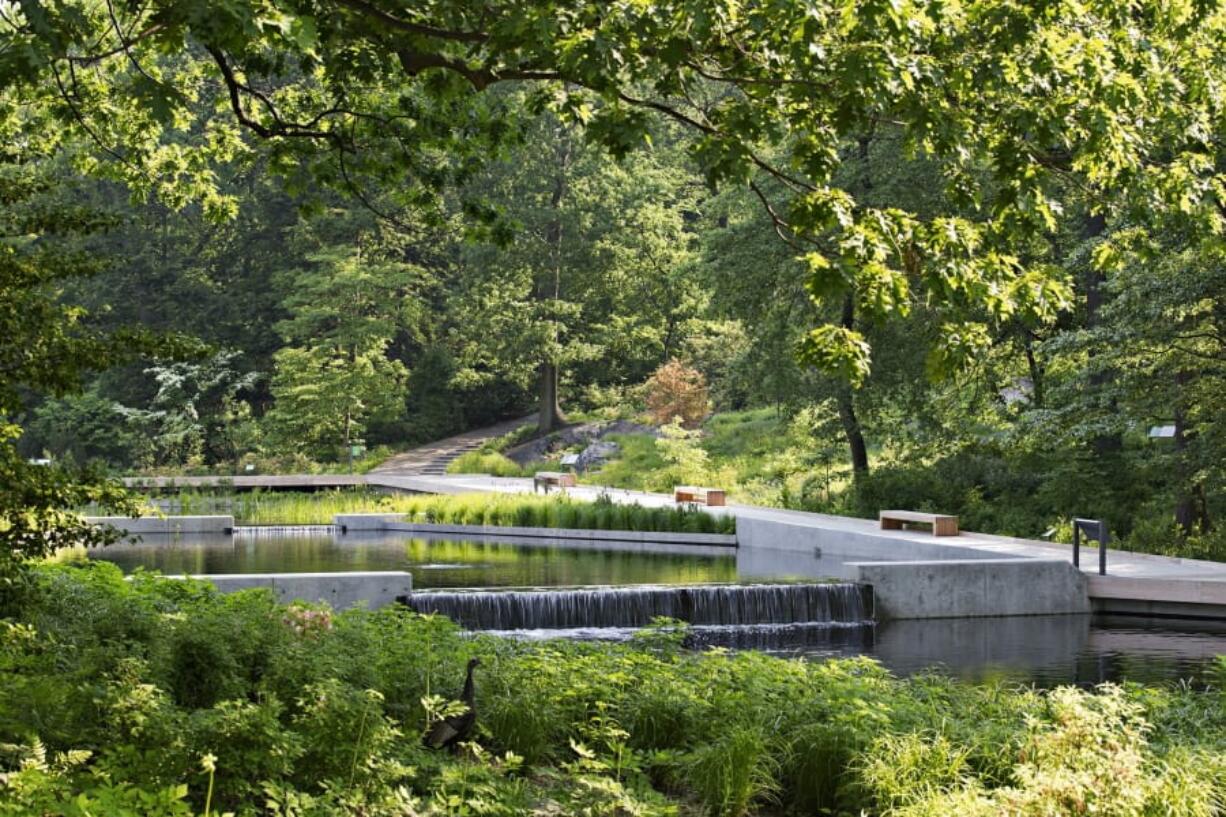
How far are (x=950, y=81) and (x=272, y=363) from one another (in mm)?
38391

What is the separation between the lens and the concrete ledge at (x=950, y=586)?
16.0 meters

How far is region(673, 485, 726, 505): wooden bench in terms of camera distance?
24.8 metres

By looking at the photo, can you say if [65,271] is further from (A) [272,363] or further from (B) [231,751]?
(A) [272,363]

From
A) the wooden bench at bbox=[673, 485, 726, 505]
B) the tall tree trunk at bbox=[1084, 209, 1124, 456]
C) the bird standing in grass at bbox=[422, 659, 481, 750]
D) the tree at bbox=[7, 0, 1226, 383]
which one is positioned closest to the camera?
the bird standing in grass at bbox=[422, 659, 481, 750]

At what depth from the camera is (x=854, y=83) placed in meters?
6.90

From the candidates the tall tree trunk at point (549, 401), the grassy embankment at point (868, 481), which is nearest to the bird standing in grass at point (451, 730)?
the grassy embankment at point (868, 481)

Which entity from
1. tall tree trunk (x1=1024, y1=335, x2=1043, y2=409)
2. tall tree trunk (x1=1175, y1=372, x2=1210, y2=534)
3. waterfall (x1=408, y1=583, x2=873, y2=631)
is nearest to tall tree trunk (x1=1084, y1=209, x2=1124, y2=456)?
tall tree trunk (x1=1024, y1=335, x2=1043, y2=409)

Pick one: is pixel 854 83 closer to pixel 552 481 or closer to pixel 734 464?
pixel 552 481

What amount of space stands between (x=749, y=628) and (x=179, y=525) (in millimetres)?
14145

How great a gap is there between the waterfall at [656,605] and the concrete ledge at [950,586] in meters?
0.24

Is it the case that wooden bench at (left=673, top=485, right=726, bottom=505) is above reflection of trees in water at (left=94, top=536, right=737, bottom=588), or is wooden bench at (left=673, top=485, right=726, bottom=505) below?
above

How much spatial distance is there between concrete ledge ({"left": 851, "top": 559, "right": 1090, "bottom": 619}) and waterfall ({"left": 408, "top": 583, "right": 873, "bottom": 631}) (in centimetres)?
24

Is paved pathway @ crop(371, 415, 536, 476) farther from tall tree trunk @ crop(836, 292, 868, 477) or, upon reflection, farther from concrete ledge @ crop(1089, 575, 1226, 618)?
concrete ledge @ crop(1089, 575, 1226, 618)

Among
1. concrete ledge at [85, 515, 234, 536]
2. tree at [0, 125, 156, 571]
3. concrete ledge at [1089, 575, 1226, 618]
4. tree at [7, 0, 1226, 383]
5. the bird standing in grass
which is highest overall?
tree at [7, 0, 1226, 383]
